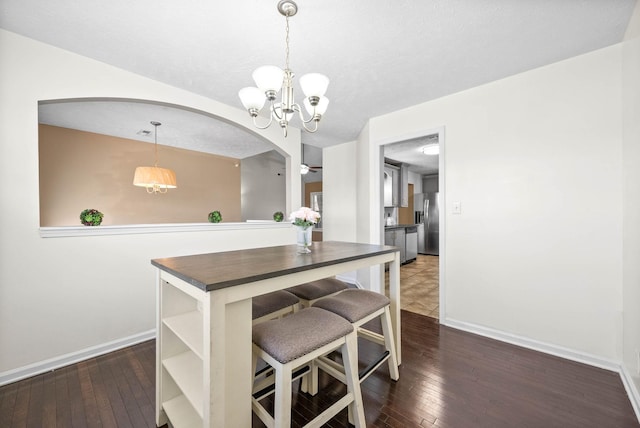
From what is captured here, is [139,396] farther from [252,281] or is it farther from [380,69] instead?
[380,69]

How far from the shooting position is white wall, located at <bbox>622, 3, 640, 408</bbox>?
1.52 m

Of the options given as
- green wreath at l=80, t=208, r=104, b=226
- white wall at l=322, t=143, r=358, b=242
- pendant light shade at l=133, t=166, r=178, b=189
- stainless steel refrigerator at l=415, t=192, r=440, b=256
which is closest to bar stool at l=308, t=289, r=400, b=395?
green wreath at l=80, t=208, r=104, b=226

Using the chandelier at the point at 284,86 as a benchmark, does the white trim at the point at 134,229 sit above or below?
below

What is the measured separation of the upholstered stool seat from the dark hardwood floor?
17 centimetres

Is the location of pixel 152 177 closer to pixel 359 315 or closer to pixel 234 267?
pixel 234 267

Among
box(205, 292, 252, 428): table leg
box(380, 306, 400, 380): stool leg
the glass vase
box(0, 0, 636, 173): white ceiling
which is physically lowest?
box(380, 306, 400, 380): stool leg

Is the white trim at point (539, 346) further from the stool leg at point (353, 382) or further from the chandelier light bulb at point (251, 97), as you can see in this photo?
the chandelier light bulb at point (251, 97)

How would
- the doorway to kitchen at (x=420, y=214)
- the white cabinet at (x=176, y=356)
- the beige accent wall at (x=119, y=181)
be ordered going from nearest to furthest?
the white cabinet at (x=176, y=356) → the doorway to kitchen at (x=420, y=214) → the beige accent wall at (x=119, y=181)

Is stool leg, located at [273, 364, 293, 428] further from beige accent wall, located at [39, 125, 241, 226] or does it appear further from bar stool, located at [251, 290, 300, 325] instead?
beige accent wall, located at [39, 125, 241, 226]

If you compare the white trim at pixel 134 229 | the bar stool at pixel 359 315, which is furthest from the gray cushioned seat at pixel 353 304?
the white trim at pixel 134 229

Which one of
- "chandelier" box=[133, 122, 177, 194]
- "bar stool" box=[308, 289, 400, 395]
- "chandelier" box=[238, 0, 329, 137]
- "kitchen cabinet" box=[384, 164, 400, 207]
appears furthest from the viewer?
"kitchen cabinet" box=[384, 164, 400, 207]

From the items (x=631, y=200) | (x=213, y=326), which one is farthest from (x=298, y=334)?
(x=631, y=200)

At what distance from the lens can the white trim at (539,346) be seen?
190 cm

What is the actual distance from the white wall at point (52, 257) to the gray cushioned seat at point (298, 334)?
1746mm
